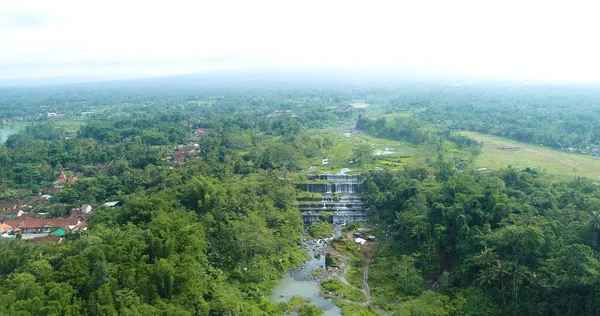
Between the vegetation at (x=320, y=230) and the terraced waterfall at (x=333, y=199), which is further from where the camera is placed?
the terraced waterfall at (x=333, y=199)

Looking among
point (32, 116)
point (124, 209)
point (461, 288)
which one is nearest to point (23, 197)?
point (124, 209)

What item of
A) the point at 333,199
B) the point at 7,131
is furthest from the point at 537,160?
the point at 7,131

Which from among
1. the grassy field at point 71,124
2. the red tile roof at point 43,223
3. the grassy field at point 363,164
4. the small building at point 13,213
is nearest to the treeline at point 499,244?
the grassy field at point 363,164

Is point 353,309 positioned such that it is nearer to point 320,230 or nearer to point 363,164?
point 320,230

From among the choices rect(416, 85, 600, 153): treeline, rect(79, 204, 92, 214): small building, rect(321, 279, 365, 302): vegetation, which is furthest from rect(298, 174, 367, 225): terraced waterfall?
rect(416, 85, 600, 153): treeline

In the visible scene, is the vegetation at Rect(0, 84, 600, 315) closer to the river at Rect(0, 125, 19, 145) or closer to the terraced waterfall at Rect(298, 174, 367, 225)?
the terraced waterfall at Rect(298, 174, 367, 225)

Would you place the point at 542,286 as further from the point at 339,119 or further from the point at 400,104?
the point at 400,104

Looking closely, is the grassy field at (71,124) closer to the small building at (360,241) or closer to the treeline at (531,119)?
the small building at (360,241)
